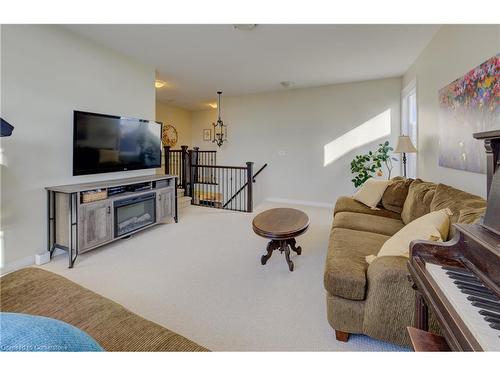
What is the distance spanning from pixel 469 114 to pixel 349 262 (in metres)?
1.74

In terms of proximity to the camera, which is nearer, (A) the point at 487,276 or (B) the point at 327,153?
(A) the point at 487,276

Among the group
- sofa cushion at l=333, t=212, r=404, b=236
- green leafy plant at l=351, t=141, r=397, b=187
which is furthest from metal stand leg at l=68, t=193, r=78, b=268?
green leafy plant at l=351, t=141, r=397, b=187

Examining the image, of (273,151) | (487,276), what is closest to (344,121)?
(273,151)

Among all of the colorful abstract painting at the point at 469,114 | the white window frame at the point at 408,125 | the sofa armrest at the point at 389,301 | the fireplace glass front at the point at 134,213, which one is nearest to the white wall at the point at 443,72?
the colorful abstract painting at the point at 469,114

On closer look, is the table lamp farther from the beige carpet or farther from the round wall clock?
the round wall clock

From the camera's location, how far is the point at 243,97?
6.10 meters

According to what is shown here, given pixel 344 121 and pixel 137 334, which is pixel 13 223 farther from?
pixel 344 121

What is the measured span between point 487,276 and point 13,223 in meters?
3.55

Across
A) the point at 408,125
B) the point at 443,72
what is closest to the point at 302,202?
the point at 408,125

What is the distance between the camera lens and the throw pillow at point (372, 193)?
3.07m

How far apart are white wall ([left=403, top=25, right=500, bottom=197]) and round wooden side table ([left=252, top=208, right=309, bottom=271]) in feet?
4.98

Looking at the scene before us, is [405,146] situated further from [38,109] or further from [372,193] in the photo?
[38,109]

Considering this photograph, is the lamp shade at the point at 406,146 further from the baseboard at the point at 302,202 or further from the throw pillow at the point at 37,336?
the throw pillow at the point at 37,336

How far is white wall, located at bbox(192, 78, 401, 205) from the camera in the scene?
4.84m
